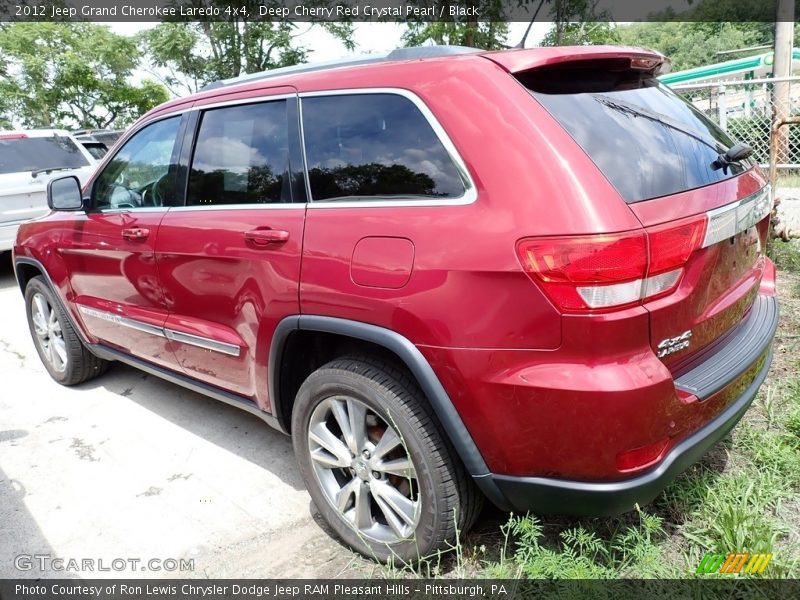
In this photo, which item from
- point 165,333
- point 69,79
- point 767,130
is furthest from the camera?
point 69,79

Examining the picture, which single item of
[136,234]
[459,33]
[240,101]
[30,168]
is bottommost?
[136,234]

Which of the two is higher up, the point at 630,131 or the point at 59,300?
the point at 630,131

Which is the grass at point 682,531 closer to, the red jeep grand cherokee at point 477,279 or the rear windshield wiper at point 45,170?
the red jeep grand cherokee at point 477,279

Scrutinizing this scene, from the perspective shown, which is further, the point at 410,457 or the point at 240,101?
the point at 240,101

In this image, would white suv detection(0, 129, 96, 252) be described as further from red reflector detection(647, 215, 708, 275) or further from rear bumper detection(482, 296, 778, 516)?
red reflector detection(647, 215, 708, 275)

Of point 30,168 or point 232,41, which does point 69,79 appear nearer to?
point 232,41

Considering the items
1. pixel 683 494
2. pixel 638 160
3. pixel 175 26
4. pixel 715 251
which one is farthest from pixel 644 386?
pixel 175 26

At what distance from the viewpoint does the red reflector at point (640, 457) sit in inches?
73.8

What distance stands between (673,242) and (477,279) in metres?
0.60

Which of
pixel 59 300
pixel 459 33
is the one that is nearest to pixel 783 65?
pixel 459 33

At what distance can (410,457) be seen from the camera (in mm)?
2174

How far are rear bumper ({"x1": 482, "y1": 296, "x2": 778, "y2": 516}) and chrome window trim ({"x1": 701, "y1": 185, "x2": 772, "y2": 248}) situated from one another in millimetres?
423

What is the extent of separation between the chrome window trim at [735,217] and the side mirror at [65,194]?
3.38m

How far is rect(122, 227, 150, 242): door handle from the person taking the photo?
3.22m
